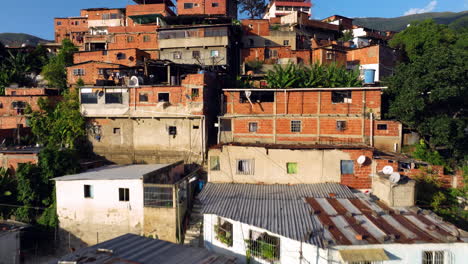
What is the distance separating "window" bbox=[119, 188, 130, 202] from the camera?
49.2 feet

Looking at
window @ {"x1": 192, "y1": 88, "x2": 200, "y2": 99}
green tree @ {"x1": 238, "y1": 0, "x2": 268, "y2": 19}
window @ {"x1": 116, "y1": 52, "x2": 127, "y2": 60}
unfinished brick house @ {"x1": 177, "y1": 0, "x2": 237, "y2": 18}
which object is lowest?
window @ {"x1": 192, "y1": 88, "x2": 200, "y2": 99}

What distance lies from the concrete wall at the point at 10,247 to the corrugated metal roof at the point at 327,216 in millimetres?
9952

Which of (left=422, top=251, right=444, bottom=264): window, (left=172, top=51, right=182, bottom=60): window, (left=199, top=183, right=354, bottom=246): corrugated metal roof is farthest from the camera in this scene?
(left=172, top=51, right=182, bottom=60): window

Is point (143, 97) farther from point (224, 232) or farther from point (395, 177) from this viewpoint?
point (395, 177)

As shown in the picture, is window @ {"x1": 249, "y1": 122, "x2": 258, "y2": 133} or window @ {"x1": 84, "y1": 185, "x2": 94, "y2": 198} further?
window @ {"x1": 249, "y1": 122, "x2": 258, "y2": 133}

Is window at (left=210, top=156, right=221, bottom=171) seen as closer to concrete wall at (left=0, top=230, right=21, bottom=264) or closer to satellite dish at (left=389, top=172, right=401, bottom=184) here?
satellite dish at (left=389, top=172, right=401, bottom=184)

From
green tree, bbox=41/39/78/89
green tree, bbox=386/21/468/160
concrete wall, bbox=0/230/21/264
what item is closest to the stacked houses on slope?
green tree, bbox=386/21/468/160

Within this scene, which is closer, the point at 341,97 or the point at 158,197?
the point at 158,197

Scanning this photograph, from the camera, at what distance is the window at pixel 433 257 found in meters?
9.48

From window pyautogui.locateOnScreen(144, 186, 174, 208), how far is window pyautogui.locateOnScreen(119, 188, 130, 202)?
3.65 feet

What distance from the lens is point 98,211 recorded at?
15.4 metres

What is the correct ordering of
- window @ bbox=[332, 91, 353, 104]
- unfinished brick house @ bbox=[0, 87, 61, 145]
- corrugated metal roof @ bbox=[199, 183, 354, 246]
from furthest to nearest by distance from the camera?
unfinished brick house @ bbox=[0, 87, 61, 145] → window @ bbox=[332, 91, 353, 104] → corrugated metal roof @ bbox=[199, 183, 354, 246]

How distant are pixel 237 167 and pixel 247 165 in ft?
2.03

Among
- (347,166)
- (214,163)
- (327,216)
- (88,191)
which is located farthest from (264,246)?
(88,191)
